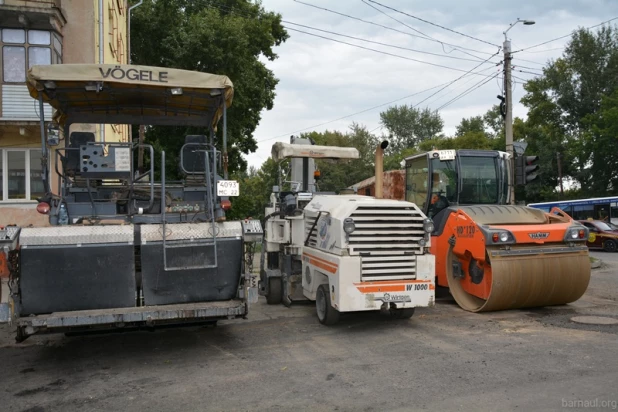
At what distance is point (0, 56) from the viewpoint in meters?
16.0

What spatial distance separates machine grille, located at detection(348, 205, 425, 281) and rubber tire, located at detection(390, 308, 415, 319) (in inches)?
28.9

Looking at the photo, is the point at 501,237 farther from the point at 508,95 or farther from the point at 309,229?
the point at 508,95

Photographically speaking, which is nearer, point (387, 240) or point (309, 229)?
point (387, 240)

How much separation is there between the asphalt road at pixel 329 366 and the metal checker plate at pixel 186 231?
56.1 inches

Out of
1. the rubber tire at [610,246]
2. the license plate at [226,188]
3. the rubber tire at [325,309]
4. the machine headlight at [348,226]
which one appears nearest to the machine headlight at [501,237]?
the machine headlight at [348,226]

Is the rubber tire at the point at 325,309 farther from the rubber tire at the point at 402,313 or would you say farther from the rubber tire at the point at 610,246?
the rubber tire at the point at 610,246

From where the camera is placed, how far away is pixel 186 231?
6285 millimetres

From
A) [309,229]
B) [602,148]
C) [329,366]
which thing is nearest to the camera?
[329,366]

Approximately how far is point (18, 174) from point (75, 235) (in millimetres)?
12297

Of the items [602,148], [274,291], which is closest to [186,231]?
[274,291]

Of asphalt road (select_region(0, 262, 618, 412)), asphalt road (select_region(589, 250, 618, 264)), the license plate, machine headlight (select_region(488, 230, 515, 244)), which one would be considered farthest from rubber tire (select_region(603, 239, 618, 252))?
the license plate

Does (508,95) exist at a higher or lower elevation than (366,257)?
higher

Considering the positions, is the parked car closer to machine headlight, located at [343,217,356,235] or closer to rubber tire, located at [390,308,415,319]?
rubber tire, located at [390,308,415,319]

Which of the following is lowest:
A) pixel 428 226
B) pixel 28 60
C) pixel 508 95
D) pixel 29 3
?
pixel 428 226
